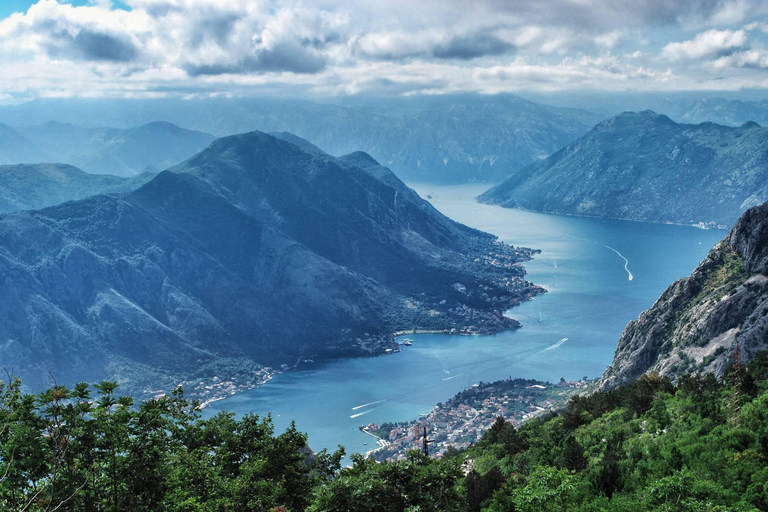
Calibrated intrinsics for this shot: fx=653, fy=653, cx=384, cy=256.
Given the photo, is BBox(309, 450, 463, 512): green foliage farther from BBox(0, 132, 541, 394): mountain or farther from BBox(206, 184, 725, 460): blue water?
BBox(0, 132, 541, 394): mountain

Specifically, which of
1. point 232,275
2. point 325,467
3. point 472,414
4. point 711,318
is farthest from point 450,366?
point 325,467

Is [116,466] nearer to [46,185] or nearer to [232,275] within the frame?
[232,275]

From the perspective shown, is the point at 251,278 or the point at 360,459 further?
the point at 251,278

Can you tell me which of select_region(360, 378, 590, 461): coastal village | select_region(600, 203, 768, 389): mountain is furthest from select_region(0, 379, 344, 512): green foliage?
select_region(360, 378, 590, 461): coastal village

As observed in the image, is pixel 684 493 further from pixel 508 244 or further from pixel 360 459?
A: pixel 508 244

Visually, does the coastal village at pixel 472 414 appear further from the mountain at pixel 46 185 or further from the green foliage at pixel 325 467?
the mountain at pixel 46 185

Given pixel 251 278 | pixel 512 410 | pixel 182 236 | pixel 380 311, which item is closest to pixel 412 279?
pixel 380 311

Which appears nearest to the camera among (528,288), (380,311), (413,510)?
(413,510)

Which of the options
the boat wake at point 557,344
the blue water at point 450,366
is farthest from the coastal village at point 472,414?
the boat wake at point 557,344
